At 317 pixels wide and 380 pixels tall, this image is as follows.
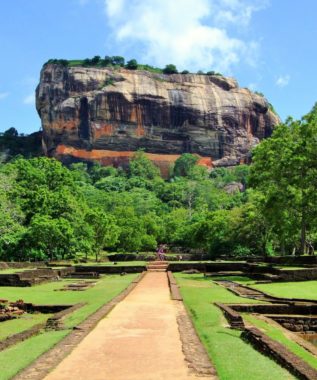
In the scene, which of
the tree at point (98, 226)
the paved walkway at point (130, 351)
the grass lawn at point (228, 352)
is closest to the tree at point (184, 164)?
the tree at point (98, 226)

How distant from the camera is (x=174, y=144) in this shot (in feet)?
382

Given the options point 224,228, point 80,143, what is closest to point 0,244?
point 224,228

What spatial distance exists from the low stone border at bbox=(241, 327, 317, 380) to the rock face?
332 ft

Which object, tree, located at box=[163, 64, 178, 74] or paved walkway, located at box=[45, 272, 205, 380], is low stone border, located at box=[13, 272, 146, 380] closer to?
paved walkway, located at box=[45, 272, 205, 380]

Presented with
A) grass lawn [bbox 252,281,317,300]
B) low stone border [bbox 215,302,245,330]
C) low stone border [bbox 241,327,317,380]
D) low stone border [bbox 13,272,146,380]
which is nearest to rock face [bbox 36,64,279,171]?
grass lawn [bbox 252,281,317,300]

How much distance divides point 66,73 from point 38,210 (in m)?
81.7

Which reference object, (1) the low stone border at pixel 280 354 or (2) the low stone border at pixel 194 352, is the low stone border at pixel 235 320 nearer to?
(1) the low stone border at pixel 280 354

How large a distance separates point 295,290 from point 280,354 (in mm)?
11656

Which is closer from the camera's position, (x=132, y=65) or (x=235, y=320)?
(x=235, y=320)

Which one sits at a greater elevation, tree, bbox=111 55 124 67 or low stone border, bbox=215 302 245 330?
tree, bbox=111 55 124 67

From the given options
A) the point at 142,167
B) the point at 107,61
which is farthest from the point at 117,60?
the point at 142,167

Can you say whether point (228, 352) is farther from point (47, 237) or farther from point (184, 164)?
point (184, 164)

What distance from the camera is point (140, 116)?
111 meters

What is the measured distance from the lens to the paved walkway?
6.64m
